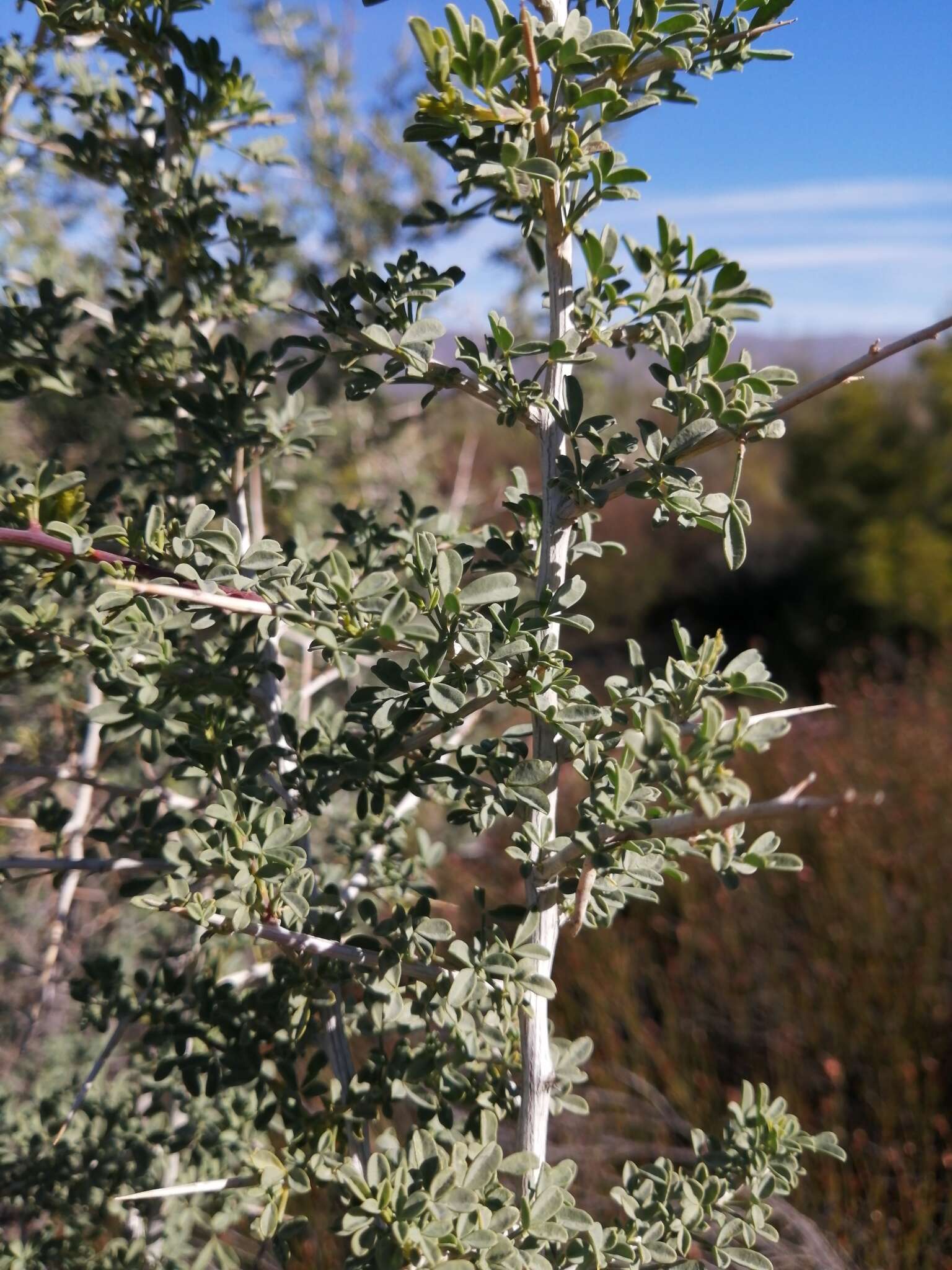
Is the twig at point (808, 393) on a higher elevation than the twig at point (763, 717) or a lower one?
higher

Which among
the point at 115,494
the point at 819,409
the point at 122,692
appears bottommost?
the point at 122,692

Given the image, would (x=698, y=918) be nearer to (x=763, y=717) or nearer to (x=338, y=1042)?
(x=338, y=1042)

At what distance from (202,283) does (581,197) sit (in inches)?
24.0

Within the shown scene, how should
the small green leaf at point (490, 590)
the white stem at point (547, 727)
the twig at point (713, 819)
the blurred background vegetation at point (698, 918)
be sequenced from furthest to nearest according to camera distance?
the blurred background vegetation at point (698, 918) < the white stem at point (547, 727) < the small green leaf at point (490, 590) < the twig at point (713, 819)

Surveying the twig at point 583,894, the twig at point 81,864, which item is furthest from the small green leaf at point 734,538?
the twig at point 81,864

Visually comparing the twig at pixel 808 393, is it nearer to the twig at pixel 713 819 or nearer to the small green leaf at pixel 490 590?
the small green leaf at pixel 490 590

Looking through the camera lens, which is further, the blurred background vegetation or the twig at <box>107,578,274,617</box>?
the blurred background vegetation

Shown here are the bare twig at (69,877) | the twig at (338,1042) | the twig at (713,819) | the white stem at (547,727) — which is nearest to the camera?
the twig at (713,819)

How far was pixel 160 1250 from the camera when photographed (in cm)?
157

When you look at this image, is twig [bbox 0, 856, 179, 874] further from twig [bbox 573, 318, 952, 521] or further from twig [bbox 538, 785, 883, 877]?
twig [bbox 573, 318, 952, 521]

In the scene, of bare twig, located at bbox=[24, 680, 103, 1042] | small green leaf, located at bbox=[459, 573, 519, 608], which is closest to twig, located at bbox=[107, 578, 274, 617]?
small green leaf, located at bbox=[459, 573, 519, 608]

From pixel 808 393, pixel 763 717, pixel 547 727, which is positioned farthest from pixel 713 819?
pixel 808 393

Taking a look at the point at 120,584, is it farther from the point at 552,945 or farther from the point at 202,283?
the point at 202,283

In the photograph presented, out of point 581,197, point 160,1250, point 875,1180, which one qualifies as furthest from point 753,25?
point 875,1180
